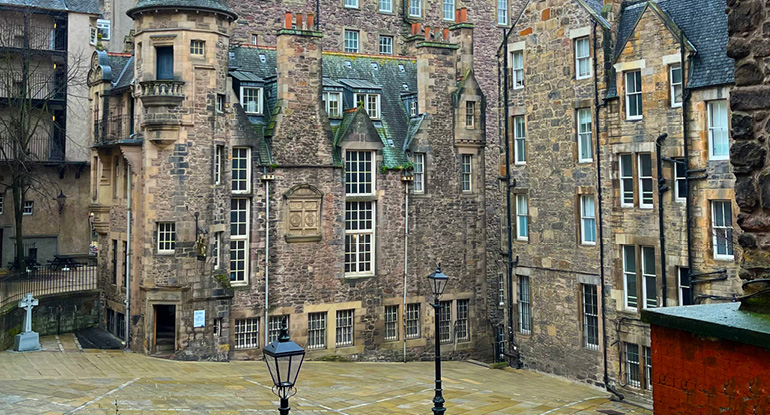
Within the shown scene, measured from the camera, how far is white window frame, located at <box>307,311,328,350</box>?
2903cm

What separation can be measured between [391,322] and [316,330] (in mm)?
3376

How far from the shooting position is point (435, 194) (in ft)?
104

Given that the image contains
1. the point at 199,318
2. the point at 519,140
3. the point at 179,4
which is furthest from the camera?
the point at 519,140

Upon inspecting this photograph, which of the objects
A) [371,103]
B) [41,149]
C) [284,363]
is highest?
[371,103]

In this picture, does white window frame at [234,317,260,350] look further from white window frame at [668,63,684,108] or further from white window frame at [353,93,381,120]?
white window frame at [668,63,684,108]

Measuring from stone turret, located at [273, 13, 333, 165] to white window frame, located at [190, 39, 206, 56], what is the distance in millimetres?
3145

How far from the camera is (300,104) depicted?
28.9m

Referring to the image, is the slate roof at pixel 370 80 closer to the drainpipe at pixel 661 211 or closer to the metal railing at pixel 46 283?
the metal railing at pixel 46 283

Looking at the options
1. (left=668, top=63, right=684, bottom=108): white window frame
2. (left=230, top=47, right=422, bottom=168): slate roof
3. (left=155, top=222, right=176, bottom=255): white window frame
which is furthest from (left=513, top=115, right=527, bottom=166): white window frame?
(left=155, top=222, right=176, bottom=255): white window frame

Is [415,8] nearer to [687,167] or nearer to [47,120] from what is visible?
[47,120]

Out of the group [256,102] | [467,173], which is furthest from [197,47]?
[467,173]

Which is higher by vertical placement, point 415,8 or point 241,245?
point 415,8

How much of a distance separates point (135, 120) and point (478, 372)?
15856 millimetres

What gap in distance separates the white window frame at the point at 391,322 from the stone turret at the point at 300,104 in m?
6.60
